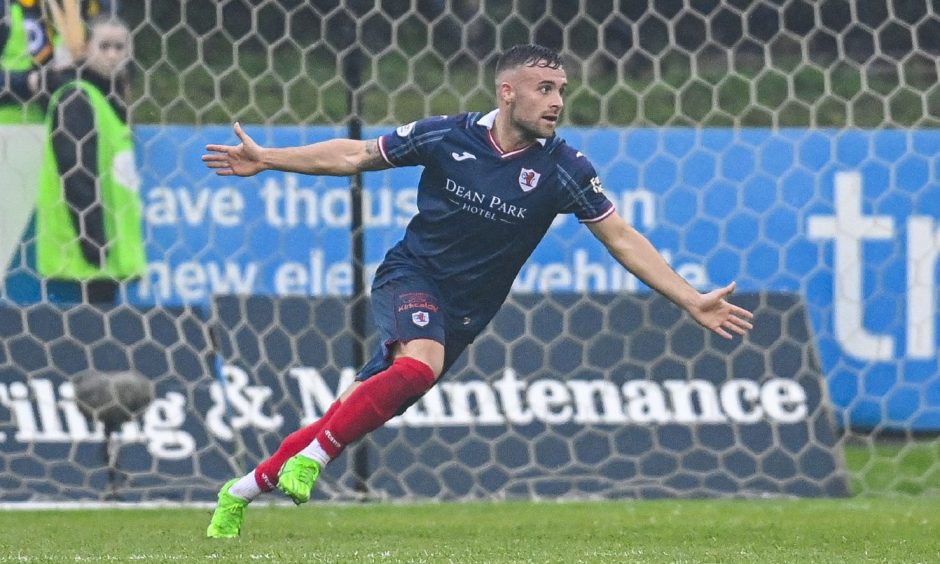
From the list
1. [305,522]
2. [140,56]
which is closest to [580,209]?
[305,522]

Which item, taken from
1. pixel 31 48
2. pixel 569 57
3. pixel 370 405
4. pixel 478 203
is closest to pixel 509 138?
pixel 478 203

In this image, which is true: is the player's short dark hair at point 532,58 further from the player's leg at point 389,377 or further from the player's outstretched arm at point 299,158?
the player's leg at point 389,377

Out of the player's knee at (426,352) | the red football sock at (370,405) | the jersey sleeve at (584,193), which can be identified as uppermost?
the jersey sleeve at (584,193)

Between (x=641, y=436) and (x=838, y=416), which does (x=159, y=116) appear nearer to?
(x=641, y=436)

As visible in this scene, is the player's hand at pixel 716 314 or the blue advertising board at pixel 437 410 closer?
the player's hand at pixel 716 314

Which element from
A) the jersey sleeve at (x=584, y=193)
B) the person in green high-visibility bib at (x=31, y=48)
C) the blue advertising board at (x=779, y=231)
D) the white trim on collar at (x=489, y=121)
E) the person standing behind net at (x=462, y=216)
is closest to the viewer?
the person standing behind net at (x=462, y=216)

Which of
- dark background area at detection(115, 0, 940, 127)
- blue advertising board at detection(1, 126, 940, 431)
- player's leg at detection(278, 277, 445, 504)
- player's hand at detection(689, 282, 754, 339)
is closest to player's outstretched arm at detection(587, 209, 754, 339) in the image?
player's hand at detection(689, 282, 754, 339)

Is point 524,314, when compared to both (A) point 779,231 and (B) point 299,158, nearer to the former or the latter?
(A) point 779,231

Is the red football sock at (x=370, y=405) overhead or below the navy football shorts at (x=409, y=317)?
below

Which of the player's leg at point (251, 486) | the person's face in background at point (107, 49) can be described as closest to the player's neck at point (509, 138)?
the player's leg at point (251, 486)

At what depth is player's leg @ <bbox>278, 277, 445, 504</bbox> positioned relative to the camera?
186 inches

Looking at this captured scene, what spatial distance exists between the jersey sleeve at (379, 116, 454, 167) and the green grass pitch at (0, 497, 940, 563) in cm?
123

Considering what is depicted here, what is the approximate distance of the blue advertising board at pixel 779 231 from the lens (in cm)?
716

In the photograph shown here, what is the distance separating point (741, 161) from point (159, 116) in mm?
2795
